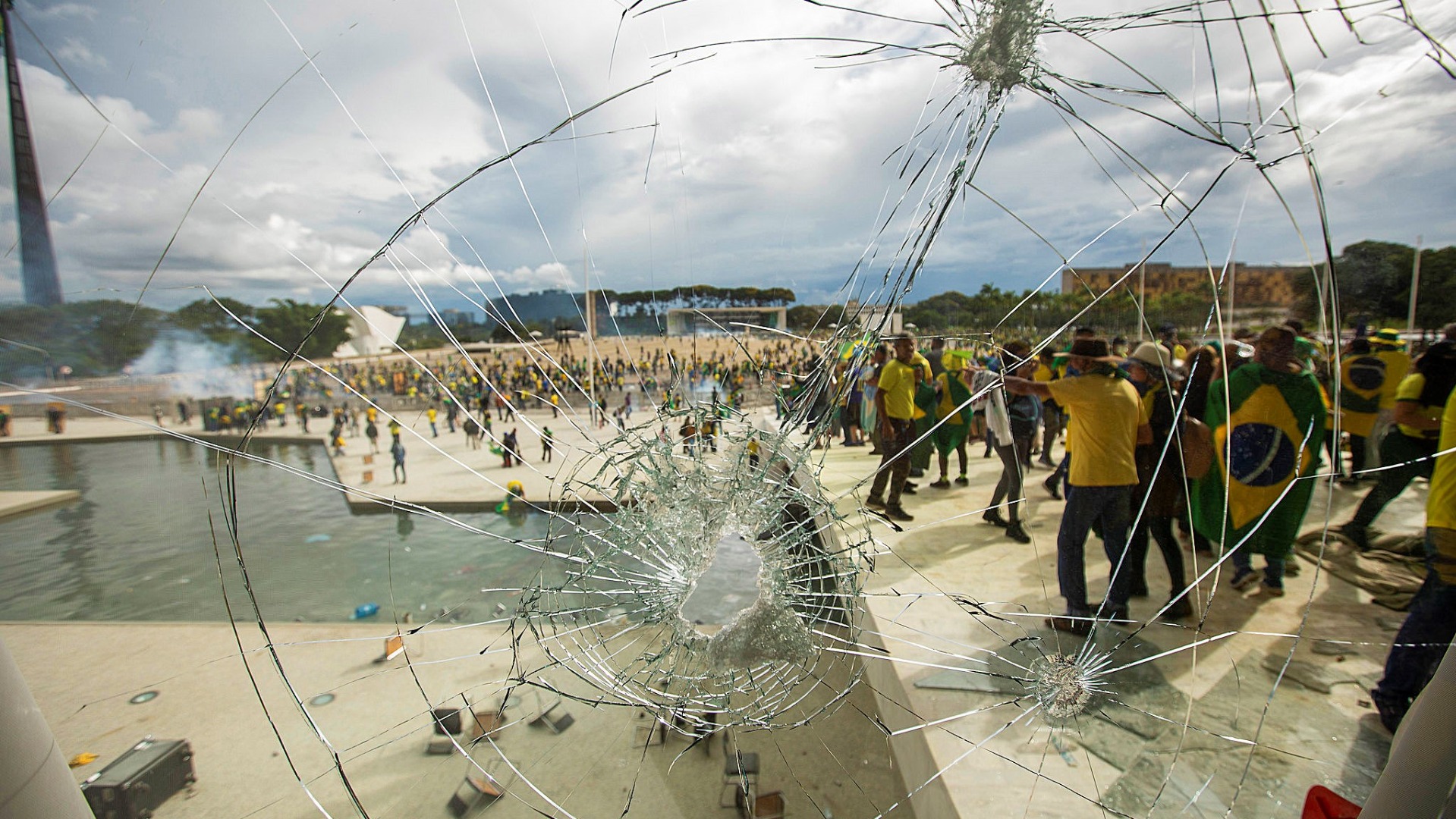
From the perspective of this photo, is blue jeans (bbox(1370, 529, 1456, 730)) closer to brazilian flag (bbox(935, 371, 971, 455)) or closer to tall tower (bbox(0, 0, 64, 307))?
brazilian flag (bbox(935, 371, 971, 455))

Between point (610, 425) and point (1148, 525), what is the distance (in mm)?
2714

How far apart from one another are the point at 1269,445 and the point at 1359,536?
3.63ft

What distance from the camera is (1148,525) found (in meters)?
2.61

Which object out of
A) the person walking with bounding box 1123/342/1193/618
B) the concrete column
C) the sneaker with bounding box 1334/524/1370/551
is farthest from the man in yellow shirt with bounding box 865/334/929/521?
the concrete column

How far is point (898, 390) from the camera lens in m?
3.23

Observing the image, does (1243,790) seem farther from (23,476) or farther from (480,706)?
(23,476)

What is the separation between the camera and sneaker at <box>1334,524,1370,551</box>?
8.86 ft

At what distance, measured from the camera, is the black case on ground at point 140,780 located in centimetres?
208

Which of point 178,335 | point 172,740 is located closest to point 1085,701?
point 172,740

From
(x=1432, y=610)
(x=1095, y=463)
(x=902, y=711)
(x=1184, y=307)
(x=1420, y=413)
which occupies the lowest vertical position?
(x=902, y=711)

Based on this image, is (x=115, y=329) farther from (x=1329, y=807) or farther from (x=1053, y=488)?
Result: (x=1053, y=488)

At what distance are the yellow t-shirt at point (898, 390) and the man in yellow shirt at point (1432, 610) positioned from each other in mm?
1958

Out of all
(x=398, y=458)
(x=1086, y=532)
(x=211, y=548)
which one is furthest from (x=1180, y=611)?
(x=211, y=548)

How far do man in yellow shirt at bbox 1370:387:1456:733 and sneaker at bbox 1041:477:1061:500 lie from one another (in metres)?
2.17
